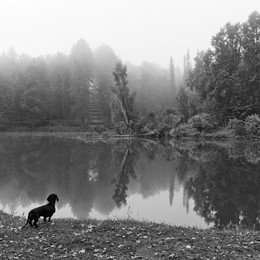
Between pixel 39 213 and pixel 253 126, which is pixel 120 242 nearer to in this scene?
pixel 39 213

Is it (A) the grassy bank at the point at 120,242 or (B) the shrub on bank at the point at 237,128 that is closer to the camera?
(A) the grassy bank at the point at 120,242

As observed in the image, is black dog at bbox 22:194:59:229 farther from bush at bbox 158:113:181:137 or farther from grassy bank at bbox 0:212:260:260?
bush at bbox 158:113:181:137

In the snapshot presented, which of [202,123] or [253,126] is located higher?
[202,123]

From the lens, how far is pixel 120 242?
6543 millimetres

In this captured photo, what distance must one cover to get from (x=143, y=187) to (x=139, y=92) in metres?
60.0

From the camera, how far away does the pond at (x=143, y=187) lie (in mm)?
10336

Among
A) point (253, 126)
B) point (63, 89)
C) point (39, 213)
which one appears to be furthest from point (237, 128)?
point (63, 89)

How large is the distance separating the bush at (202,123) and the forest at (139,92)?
0.45 ft

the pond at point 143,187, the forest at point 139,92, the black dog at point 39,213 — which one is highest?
the forest at point 139,92

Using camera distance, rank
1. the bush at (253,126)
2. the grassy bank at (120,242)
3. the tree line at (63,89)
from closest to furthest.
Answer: the grassy bank at (120,242) < the bush at (253,126) < the tree line at (63,89)

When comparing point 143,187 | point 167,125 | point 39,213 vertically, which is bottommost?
point 143,187

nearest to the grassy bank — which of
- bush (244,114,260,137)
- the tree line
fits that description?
bush (244,114,260,137)

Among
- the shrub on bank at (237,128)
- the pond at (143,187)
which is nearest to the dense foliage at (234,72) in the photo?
the shrub on bank at (237,128)

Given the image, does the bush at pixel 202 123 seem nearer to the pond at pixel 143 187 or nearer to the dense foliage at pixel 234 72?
the dense foliage at pixel 234 72
